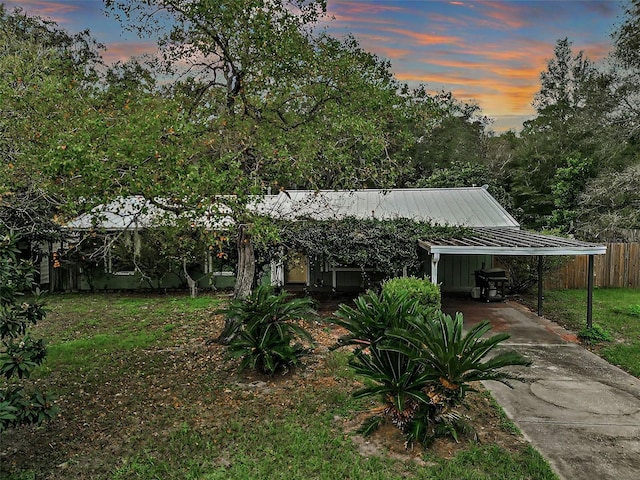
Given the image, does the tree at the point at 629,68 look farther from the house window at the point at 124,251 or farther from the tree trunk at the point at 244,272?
the house window at the point at 124,251

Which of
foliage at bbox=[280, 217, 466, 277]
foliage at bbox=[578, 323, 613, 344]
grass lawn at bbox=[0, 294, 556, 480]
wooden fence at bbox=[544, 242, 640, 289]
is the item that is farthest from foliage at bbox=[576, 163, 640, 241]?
grass lawn at bbox=[0, 294, 556, 480]

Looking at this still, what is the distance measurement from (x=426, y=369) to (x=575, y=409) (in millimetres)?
2379

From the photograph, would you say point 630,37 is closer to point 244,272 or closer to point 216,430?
point 244,272

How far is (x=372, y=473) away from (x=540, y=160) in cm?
2417

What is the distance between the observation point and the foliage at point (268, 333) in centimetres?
634

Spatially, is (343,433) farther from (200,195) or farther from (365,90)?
(365,90)

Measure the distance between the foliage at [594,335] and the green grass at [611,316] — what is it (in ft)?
0.38

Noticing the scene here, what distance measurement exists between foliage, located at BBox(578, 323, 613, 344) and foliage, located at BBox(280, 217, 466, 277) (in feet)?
11.1

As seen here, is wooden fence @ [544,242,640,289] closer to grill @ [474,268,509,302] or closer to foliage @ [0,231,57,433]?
grill @ [474,268,509,302]

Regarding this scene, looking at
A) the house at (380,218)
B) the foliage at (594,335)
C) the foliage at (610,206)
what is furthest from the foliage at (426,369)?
the foliage at (610,206)

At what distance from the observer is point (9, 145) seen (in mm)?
8828

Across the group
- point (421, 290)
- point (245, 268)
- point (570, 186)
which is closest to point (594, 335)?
point (421, 290)

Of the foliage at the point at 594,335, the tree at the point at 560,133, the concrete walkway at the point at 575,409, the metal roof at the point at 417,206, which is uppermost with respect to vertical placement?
the tree at the point at 560,133

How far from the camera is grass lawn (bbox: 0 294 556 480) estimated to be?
4.14 metres
